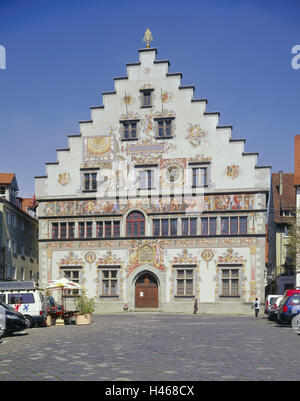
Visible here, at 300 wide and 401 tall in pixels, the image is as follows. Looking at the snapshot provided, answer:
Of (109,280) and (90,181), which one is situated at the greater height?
(90,181)

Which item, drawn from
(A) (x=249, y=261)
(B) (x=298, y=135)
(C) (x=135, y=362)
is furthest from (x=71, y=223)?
(C) (x=135, y=362)

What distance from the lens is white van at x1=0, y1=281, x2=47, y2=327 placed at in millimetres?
30812

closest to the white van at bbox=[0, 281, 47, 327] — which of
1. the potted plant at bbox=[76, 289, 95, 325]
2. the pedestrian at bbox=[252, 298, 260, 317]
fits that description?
the potted plant at bbox=[76, 289, 95, 325]

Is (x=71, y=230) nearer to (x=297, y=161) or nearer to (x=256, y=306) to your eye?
(x=256, y=306)

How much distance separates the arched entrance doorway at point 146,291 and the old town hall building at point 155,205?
0.08 metres

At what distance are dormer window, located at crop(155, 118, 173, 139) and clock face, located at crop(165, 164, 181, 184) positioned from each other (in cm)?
262

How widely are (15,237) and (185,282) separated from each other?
1793 centimetres

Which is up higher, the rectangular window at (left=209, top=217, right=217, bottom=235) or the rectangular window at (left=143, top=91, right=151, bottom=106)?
the rectangular window at (left=143, top=91, right=151, bottom=106)

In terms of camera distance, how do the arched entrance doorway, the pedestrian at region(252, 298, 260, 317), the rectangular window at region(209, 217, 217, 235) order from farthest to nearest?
1. the arched entrance doorway
2. the rectangular window at region(209, 217, 217, 235)
3. the pedestrian at region(252, 298, 260, 317)

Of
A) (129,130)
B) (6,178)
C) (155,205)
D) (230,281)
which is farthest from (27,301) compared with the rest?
(6,178)

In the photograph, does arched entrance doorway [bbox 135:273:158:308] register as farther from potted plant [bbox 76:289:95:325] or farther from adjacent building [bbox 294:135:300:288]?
potted plant [bbox 76:289:95:325]

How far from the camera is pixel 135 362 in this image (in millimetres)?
14438

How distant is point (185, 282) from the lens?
162ft
